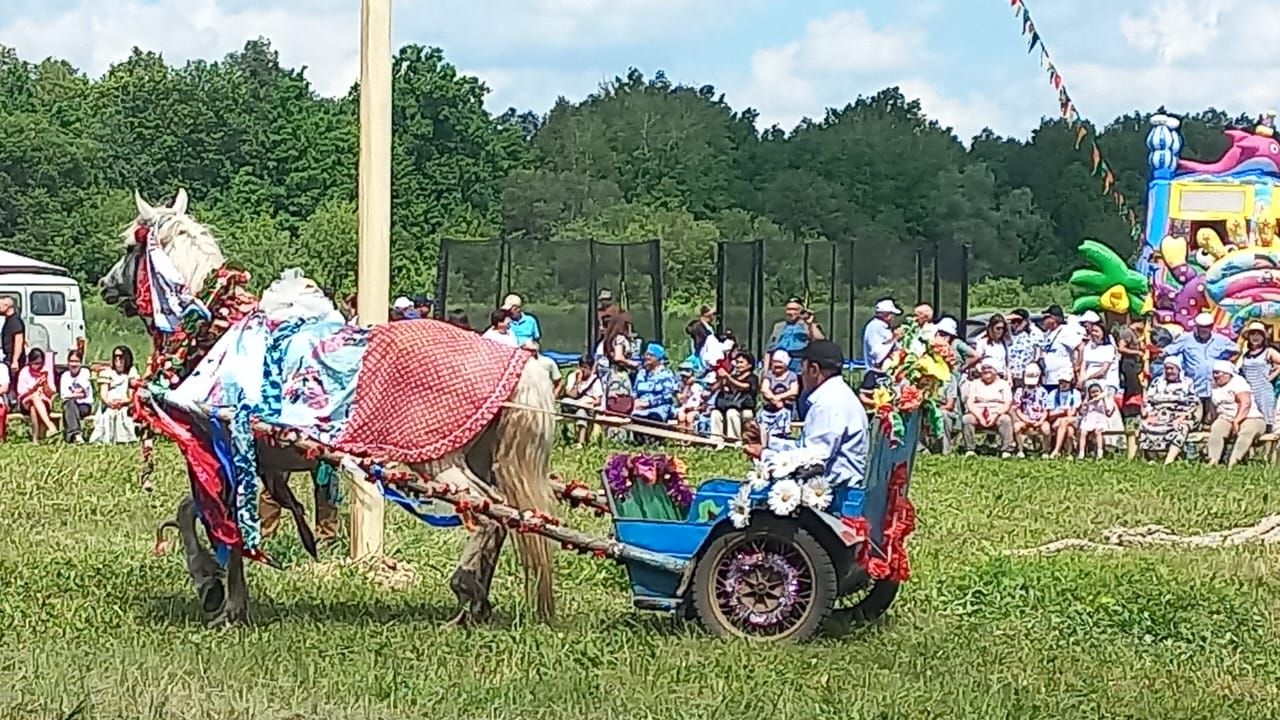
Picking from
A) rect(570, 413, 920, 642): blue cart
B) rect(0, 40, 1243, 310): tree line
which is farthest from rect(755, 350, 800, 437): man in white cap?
rect(0, 40, 1243, 310): tree line

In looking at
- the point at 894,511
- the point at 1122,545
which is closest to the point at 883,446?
the point at 894,511

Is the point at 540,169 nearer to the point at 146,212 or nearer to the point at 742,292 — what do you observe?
the point at 742,292

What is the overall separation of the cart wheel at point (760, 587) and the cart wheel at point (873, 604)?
708 mm

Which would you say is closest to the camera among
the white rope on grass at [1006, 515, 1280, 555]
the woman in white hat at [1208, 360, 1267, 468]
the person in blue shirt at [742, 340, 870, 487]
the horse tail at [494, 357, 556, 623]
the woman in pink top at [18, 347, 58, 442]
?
the person in blue shirt at [742, 340, 870, 487]

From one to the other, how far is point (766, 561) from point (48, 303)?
23.1 meters

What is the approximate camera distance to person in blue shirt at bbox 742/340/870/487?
27.2 ft

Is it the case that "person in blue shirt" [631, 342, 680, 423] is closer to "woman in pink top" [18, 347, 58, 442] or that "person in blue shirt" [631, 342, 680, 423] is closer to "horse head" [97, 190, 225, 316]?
"woman in pink top" [18, 347, 58, 442]

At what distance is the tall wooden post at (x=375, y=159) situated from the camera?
1001 centimetres

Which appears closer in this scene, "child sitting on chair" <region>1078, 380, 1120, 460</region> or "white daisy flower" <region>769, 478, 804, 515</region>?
"white daisy flower" <region>769, 478, 804, 515</region>

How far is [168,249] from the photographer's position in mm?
8836

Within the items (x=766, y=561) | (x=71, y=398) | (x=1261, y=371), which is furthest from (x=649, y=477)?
(x=71, y=398)

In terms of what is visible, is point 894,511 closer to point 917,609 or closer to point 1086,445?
point 917,609

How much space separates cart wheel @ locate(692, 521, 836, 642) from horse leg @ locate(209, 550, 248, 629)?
2.02m

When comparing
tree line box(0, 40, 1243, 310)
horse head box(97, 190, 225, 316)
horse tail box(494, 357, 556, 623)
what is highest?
tree line box(0, 40, 1243, 310)
